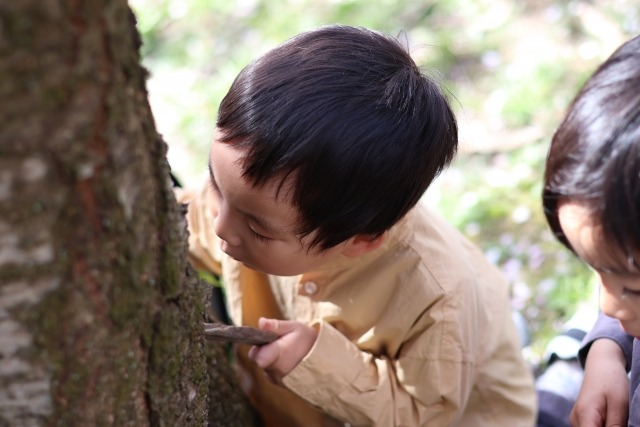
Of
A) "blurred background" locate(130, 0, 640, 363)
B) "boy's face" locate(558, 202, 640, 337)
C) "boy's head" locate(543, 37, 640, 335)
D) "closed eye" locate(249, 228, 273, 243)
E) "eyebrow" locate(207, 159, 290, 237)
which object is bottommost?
"blurred background" locate(130, 0, 640, 363)

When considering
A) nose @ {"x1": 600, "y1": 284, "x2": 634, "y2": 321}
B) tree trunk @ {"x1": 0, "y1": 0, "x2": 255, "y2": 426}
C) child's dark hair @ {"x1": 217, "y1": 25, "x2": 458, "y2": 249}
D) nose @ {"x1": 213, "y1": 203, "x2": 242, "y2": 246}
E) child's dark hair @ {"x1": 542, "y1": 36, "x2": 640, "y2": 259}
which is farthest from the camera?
nose @ {"x1": 213, "y1": 203, "x2": 242, "y2": 246}

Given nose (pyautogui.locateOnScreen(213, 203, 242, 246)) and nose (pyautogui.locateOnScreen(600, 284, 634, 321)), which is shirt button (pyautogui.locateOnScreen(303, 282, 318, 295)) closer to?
nose (pyautogui.locateOnScreen(213, 203, 242, 246))

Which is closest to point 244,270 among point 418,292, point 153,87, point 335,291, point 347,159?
point 335,291

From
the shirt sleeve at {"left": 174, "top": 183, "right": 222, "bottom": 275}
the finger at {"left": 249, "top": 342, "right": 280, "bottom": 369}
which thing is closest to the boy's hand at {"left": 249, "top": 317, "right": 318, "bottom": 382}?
the finger at {"left": 249, "top": 342, "right": 280, "bottom": 369}

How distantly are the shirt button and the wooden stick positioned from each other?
19 centimetres

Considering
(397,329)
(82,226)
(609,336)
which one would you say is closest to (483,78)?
(609,336)

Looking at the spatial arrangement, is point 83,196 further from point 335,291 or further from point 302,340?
point 335,291

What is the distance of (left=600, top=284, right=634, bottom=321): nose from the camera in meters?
1.40

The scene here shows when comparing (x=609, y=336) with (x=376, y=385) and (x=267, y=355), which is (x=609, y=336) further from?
(x=267, y=355)

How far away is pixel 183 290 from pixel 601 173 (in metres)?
0.69

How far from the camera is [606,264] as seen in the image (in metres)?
1.34

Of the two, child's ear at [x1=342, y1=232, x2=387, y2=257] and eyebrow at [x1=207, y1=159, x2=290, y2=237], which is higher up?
eyebrow at [x1=207, y1=159, x2=290, y2=237]

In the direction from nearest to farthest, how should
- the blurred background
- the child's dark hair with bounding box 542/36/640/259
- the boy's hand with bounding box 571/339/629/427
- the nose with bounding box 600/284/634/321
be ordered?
the child's dark hair with bounding box 542/36/640/259 < the nose with bounding box 600/284/634/321 < the boy's hand with bounding box 571/339/629/427 < the blurred background

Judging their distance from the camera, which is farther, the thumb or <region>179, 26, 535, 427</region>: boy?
the thumb
